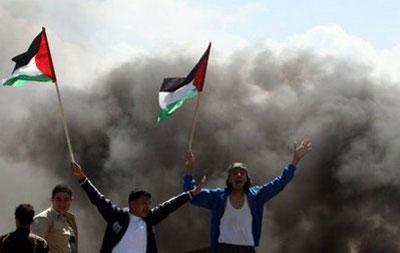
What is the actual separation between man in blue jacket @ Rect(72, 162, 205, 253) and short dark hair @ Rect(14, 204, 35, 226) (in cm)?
90

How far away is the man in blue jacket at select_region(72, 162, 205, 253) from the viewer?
7574mm

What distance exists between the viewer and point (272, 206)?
37.6m

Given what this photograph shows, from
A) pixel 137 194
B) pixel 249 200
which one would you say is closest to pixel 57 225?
pixel 137 194

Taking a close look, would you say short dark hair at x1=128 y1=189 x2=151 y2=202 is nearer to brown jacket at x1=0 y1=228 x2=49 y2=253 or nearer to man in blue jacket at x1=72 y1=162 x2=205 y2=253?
man in blue jacket at x1=72 y1=162 x2=205 y2=253

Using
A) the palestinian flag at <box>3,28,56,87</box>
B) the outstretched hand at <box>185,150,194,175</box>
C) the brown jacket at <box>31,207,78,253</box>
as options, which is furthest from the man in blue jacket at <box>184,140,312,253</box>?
the palestinian flag at <box>3,28,56,87</box>

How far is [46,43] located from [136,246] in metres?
3.90

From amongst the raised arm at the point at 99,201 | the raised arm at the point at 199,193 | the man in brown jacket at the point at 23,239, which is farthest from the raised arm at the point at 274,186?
the man in brown jacket at the point at 23,239

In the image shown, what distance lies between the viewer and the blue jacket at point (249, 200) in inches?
319

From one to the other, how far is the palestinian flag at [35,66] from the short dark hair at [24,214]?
3413mm

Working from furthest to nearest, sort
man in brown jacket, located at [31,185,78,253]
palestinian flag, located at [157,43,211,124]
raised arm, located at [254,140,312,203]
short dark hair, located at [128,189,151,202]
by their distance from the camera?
palestinian flag, located at [157,43,211,124]
raised arm, located at [254,140,312,203]
man in brown jacket, located at [31,185,78,253]
short dark hair, located at [128,189,151,202]

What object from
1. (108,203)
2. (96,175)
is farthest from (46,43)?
(96,175)

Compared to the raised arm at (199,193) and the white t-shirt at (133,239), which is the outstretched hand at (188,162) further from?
the white t-shirt at (133,239)

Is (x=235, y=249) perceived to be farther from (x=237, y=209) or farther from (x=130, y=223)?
(x=130, y=223)

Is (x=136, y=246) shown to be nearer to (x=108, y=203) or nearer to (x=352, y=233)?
(x=108, y=203)
